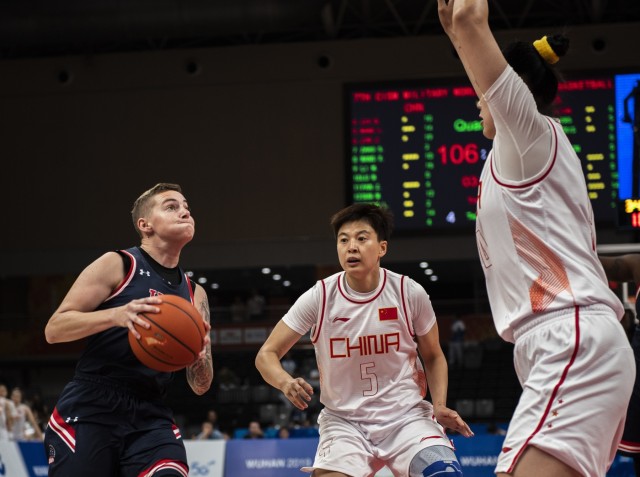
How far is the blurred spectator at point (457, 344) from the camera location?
19031mm

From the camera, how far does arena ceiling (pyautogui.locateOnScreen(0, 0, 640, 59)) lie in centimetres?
1598

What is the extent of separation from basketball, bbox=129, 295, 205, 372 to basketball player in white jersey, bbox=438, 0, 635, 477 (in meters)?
1.50

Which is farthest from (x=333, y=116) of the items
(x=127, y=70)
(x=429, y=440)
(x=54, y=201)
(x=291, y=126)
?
(x=429, y=440)

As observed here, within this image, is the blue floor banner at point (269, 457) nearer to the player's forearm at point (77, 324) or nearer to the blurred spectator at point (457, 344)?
the player's forearm at point (77, 324)

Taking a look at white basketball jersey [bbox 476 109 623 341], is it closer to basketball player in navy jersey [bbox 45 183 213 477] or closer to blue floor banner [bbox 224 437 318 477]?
basketball player in navy jersey [bbox 45 183 213 477]

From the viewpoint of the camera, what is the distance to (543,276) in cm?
284

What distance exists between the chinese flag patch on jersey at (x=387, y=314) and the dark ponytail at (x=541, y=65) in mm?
2168

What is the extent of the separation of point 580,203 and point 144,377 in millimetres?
2272

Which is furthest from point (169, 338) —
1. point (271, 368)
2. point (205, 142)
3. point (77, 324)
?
point (205, 142)

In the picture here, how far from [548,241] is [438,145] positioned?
10912 millimetres

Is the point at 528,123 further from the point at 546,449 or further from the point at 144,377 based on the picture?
the point at 144,377

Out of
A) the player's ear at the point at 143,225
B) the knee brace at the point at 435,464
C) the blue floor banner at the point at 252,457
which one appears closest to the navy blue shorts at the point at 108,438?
the player's ear at the point at 143,225

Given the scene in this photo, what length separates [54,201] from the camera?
729 inches

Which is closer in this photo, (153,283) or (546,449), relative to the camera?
(546,449)
